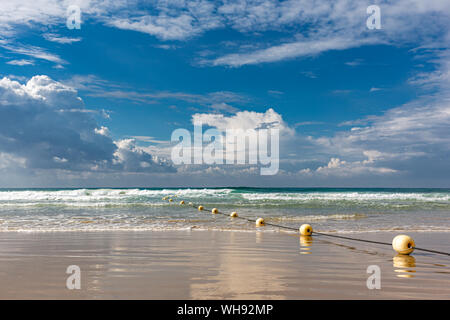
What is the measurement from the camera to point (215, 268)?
5.54 m

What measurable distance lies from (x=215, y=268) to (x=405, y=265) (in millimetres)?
3113

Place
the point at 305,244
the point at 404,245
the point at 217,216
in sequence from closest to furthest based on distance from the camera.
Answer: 1. the point at 404,245
2. the point at 305,244
3. the point at 217,216

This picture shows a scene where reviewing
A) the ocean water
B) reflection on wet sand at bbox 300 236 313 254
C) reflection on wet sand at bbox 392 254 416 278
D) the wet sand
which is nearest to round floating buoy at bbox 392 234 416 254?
reflection on wet sand at bbox 392 254 416 278

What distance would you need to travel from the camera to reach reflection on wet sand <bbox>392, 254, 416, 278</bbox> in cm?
525

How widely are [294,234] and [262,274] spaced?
203 inches

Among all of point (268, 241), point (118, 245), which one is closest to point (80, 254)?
point (118, 245)

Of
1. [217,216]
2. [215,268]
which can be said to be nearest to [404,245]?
[215,268]

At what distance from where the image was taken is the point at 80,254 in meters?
6.83

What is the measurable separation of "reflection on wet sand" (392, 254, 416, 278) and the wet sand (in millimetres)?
17

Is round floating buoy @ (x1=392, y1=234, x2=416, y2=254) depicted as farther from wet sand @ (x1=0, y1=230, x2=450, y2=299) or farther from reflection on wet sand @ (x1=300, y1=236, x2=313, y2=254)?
reflection on wet sand @ (x1=300, y1=236, x2=313, y2=254)

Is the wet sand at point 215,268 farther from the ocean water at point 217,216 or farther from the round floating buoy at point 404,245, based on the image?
the ocean water at point 217,216

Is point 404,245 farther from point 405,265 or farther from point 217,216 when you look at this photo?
point 217,216

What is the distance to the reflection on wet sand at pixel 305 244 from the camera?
7.25 m
